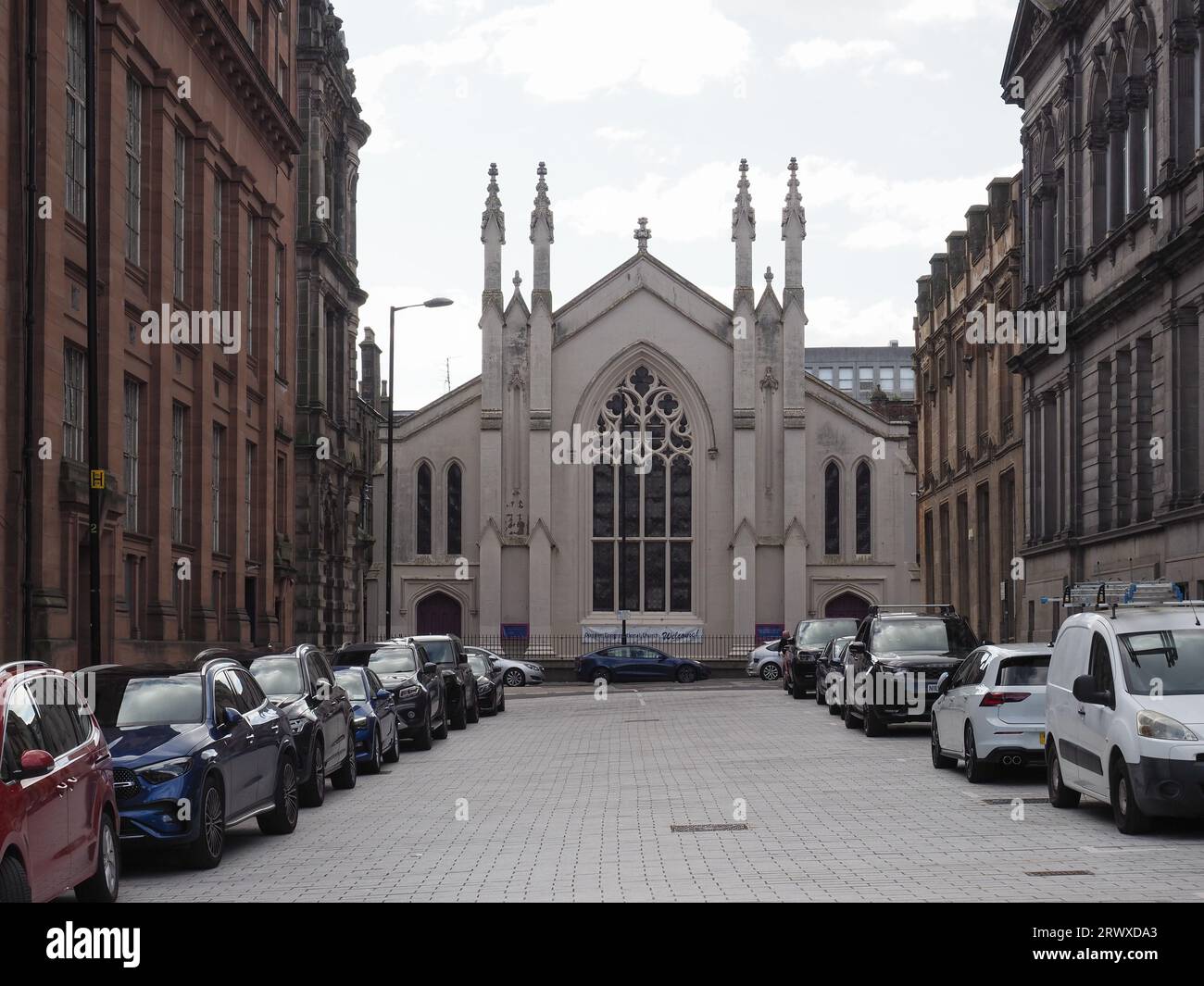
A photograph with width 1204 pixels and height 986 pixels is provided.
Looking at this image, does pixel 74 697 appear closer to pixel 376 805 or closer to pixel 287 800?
pixel 287 800

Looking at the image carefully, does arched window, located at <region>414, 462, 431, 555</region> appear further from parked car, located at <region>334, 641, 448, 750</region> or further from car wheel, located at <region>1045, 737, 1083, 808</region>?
car wheel, located at <region>1045, 737, 1083, 808</region>

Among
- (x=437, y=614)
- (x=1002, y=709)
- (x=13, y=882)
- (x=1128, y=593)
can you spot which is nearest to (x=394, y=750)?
(x=1002, y=709)

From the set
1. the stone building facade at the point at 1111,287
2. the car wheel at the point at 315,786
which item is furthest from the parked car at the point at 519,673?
the car wheel at the point at 315,786

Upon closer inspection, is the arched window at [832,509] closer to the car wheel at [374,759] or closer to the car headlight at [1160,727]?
A: the car wheel at [374,759]

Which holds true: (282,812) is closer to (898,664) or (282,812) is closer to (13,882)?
(13,882)

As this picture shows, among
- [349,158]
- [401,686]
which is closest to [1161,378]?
[401,686]

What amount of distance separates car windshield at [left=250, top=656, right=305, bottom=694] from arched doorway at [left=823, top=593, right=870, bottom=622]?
42.6m

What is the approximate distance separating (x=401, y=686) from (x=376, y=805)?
747cm

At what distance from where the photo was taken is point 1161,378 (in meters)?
30.5

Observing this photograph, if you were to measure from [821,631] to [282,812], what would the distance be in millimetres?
26553

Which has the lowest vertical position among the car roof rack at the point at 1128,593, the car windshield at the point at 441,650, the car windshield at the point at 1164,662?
the car windshield at the point at 441,650

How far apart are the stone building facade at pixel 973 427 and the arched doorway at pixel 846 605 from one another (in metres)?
2.30

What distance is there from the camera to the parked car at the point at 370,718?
21.5 m

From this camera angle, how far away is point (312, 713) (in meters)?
17.8
